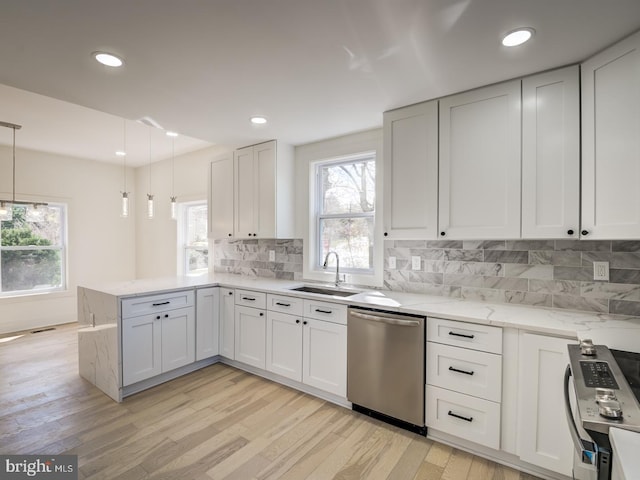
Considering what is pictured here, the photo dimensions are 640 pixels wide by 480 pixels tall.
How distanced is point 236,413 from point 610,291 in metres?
2.71

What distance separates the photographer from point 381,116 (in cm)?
270

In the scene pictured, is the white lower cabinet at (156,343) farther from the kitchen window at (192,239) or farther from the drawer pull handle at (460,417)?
the drawer pull handle at (460,417)

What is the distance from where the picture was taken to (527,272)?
7.45 feet

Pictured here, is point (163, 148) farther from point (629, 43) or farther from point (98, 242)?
point (629, 43)

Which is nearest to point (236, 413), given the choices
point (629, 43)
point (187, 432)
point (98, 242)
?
point (187, 432)

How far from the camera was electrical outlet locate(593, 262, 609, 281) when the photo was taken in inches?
78.9

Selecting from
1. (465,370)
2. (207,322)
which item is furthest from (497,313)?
(207,322)

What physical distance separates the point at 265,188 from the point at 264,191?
34mm

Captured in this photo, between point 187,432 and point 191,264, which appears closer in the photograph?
point 187,432

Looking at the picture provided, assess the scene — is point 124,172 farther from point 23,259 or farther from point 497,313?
point 497,313

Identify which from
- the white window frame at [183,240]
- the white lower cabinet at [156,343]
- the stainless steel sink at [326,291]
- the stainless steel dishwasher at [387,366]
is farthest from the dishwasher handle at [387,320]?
the white window frame at [183,240]

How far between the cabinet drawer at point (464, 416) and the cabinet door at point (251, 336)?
1.56m

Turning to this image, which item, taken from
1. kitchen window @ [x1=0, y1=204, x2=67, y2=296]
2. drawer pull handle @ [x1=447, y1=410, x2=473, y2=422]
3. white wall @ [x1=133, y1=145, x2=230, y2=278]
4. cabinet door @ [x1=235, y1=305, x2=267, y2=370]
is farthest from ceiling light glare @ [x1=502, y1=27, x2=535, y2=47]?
kitchen window @ [x1=0, y1=204, x2=67, y2=296]

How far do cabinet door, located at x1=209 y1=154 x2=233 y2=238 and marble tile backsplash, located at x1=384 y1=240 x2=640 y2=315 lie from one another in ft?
6.68
